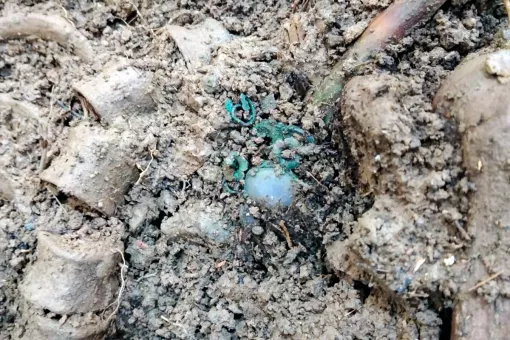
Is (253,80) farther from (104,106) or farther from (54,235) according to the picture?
(54,235)

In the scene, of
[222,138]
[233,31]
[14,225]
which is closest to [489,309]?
[222,138]

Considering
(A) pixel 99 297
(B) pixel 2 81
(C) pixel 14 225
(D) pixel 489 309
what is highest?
(D) pixel 489 309

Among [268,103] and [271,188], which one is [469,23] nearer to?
[268,103]

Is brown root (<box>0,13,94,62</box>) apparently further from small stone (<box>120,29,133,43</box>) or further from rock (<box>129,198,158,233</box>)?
rock (<box>129,198,158,233</box>)

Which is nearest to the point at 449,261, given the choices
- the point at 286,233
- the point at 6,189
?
the point at 286,233

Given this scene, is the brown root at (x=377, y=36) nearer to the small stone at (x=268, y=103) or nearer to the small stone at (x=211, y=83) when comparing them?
the small stone at (x=268, y=103)

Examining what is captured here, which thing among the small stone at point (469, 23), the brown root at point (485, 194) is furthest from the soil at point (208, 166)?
the brown root at point (485, 194)
